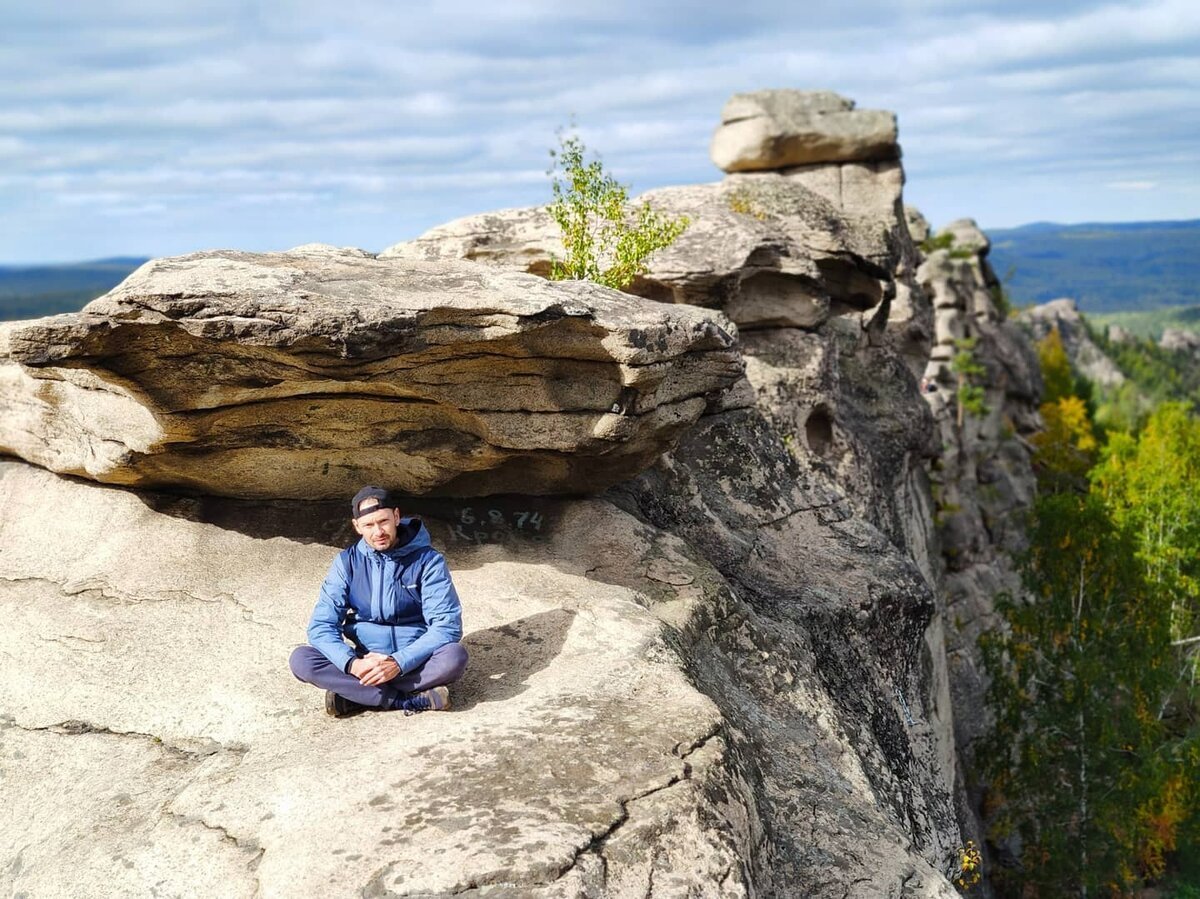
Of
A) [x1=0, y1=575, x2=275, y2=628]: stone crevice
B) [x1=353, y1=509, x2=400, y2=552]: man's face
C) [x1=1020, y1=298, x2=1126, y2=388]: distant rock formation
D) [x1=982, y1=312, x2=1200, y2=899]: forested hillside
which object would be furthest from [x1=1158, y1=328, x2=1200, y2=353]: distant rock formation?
[x1=353, y1=509, x2=400, y2=552]: man's face

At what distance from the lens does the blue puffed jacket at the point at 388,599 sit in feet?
28.0

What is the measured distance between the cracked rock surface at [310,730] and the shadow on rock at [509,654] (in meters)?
0.02

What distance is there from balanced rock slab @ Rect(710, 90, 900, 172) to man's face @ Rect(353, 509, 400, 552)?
66.5 ft

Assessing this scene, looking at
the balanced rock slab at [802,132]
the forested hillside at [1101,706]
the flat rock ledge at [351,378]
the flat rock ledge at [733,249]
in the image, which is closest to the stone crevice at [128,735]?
the flat rock ledge at [351,378]

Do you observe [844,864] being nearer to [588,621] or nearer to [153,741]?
[588,621]

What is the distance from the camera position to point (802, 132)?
86.1 ft

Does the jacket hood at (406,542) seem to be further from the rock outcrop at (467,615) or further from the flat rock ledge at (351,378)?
the flat rock ledge at (351,378)

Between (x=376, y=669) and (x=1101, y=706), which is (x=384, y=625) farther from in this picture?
(x=1101, y=706)

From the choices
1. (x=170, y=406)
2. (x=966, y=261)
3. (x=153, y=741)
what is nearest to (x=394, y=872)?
(x=153, y=741)

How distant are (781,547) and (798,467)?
1.78 metres

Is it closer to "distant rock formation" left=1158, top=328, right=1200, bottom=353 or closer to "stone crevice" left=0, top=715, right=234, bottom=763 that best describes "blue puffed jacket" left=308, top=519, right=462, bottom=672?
"stone crevice" left=0, top=715, right=234, bottom=763

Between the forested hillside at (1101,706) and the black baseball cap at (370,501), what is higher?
the black baseball cap at (370,501)

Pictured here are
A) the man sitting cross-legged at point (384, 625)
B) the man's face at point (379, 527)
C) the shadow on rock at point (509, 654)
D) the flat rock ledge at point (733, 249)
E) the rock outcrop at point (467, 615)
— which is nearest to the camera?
the rock outcrop at point (467, 615)

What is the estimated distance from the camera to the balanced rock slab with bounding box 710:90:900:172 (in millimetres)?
26062
